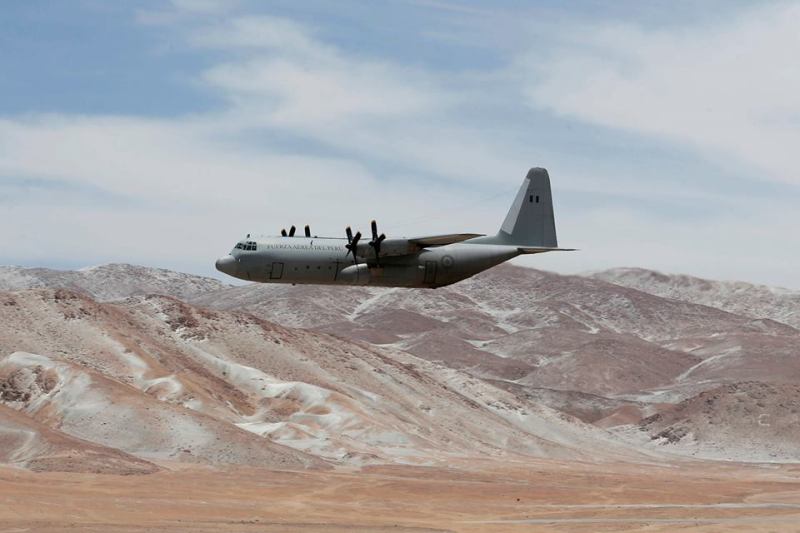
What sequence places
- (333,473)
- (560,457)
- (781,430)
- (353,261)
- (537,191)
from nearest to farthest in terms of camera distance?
(353,261) → (537,191) → (333,473) → (560,457) → (781,430)

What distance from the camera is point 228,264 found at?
6000 cm

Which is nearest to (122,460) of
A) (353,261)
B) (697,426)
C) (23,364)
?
(23,364)

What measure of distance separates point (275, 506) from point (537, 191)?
1105 inches

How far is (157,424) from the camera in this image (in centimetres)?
10106

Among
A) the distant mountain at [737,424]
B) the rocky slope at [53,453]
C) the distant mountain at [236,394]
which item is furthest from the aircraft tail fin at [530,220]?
the distant mountain at [737,424]

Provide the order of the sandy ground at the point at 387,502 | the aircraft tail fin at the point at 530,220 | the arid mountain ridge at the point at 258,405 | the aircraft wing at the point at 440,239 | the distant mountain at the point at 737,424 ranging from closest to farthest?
the aircraft wing at the point at 440,239
the aircraft tail fin at the point at 530,220
the sandy ground at the point at 387,502
the arid mountain ridge at the point at 258,405
the distant mountain at the point at 737,424

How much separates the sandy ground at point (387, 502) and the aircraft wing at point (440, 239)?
17.8m

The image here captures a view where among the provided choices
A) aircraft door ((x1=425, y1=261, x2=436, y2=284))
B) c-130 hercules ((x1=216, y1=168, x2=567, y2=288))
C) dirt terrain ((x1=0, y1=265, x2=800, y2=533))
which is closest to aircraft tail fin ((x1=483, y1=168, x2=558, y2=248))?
c-130 hercules ((x1=216, y1=168, x2=567, y2=288))

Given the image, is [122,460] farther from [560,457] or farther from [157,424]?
[560,457]

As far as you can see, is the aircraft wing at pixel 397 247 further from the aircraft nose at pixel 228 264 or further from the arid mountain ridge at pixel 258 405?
the arid mountain ridge at pixel 258 405

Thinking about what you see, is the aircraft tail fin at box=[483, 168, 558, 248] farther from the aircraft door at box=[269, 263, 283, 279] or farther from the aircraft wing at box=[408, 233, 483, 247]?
the aircraft door at box=[269, 263, 283, 279]

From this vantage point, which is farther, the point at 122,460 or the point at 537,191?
the point at 122,460

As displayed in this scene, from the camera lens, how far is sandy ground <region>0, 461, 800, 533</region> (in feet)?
219

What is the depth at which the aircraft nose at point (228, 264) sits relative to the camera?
5988cm
